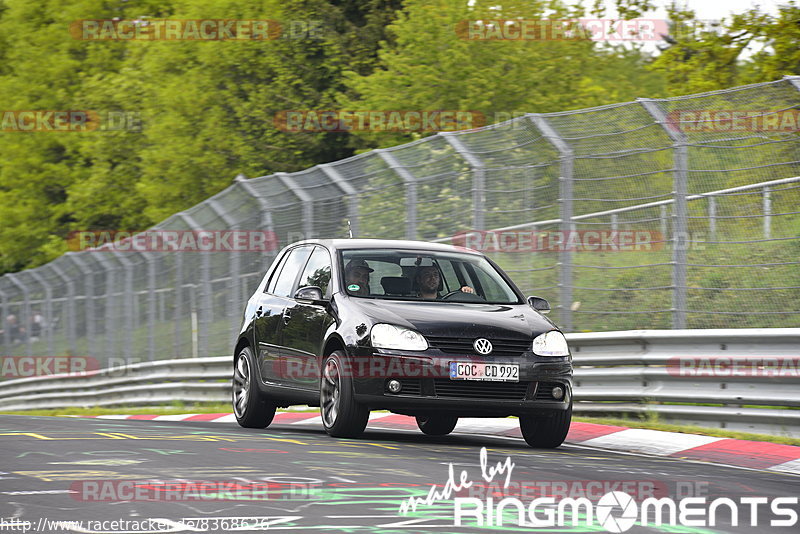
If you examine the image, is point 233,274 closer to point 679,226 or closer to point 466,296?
point 466,296

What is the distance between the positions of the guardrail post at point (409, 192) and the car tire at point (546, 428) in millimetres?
5139

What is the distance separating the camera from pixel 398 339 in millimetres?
10016

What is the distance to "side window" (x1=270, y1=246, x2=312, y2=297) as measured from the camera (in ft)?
40.3

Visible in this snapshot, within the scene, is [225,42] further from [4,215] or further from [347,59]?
[4,215]

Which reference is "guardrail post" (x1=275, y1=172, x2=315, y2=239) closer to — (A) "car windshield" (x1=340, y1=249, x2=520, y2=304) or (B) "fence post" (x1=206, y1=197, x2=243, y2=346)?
(B) "fence post" (x1=206, y1=197, x2=243, y2=346)

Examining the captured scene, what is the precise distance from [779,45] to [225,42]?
17751mm

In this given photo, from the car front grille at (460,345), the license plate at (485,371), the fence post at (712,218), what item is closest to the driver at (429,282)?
the car front grille at (460,345)

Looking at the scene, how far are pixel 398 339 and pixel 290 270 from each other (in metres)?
2.72

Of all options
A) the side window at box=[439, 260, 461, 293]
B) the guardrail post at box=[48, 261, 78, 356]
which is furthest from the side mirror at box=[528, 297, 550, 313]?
the guardrail post at box=[48, 261, 78, 356]

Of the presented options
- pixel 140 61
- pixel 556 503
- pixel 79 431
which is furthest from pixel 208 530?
pixel 140 61

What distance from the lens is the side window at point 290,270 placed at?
12.3 metres

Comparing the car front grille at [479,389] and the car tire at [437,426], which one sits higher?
the car front grille at [479,389]

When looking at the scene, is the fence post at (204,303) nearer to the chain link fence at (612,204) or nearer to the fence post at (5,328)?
the chain link fence at (612,204)

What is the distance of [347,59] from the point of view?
35.7 metres
